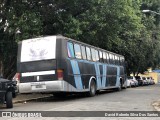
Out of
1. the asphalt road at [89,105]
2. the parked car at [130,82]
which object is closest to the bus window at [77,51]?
the asphalt road at [89,105]

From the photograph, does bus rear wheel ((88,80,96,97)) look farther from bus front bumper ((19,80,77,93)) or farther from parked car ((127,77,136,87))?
parked car ((127,77,136,87))

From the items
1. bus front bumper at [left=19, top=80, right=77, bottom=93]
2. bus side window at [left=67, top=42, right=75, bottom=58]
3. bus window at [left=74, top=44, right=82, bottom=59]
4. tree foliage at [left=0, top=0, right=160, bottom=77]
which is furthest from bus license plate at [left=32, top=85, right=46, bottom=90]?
tree foliage at [left=0, top=0, right=160, bottom=77]

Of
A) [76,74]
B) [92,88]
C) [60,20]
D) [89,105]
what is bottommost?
[89,105]

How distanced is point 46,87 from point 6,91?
3423 mm

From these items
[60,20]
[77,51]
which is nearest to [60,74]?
[77,51]

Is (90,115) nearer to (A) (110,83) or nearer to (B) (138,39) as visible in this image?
(A) (110,83)

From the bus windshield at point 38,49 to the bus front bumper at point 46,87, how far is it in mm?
1290

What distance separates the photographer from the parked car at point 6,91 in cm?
1495

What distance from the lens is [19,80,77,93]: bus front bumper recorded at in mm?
18219

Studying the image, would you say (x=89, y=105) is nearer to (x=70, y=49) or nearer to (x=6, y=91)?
(x=6, y=91)

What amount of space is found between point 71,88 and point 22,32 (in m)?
6.07

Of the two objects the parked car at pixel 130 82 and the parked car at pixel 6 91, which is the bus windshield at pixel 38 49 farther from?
the parked car at pixel 130 82

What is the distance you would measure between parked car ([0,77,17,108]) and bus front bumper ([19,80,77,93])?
107 inches

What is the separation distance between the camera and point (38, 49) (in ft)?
62.3
